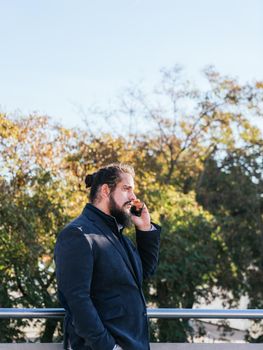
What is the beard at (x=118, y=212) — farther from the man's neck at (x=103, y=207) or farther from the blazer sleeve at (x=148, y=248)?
the blazer sleeve at (x=148, y=248)

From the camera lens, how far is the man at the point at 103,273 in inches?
92.0

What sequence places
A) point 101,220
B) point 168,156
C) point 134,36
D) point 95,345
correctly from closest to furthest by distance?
1. point 95,345
2. point 101,220
3. point 168,156
4. point 134,36

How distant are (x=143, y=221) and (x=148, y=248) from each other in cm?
12

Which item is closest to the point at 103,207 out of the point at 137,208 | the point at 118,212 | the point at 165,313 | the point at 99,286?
the point at 118,212

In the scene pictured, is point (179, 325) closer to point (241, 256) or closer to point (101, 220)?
point (241, 256)

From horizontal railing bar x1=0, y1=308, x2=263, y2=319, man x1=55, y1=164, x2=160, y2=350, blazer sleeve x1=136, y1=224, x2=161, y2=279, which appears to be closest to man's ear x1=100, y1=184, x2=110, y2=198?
man x1=55, y1=164, x2=160, y2=350

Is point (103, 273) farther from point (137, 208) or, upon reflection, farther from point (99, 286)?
point (137, 208)

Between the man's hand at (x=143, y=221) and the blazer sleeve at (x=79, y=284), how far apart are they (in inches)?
16.2

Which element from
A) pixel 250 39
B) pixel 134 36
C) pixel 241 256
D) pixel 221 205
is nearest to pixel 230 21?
pixel 250 39

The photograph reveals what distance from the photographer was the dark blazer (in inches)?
91.7

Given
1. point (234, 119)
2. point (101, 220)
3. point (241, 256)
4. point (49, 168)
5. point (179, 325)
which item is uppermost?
point (234, 119)

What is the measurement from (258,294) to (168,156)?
4424 millimetres

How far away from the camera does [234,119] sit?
776 inches

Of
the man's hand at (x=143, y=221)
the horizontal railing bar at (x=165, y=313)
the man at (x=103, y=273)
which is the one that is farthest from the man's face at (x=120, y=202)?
the horizontal railing bar at (x=165, y=313)
